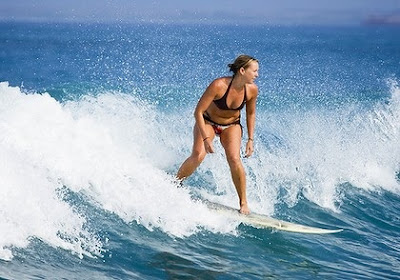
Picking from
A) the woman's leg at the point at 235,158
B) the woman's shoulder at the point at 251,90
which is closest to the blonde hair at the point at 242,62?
the woman's shoulder at the point at 251,90

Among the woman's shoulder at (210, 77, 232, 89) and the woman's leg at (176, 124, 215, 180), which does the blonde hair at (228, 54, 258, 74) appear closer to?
the woman's shoulder at (210, 77, 232, 89)

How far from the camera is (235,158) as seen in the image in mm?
7078

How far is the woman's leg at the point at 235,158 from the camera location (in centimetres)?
707

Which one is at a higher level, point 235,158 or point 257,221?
point 235,158

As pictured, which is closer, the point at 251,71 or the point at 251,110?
the point at 251,71

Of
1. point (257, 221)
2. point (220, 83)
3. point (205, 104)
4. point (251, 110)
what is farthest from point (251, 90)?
point (257, 221)

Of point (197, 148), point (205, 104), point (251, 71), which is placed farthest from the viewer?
point (197, 148)

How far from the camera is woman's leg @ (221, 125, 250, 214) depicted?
707cm

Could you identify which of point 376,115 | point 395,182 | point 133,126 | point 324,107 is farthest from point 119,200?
point 324,107

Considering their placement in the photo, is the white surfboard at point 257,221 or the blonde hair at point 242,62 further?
the white surfboard at point 257,221

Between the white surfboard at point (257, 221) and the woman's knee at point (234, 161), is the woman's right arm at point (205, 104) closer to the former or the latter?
the woman's knee at point (234, 161)

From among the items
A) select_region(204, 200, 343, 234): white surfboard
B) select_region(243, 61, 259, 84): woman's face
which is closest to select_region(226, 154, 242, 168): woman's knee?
select_region(204, 200, 343, 234): white surfboard

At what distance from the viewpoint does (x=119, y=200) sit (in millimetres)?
7117

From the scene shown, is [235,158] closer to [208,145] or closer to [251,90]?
[208,145]
